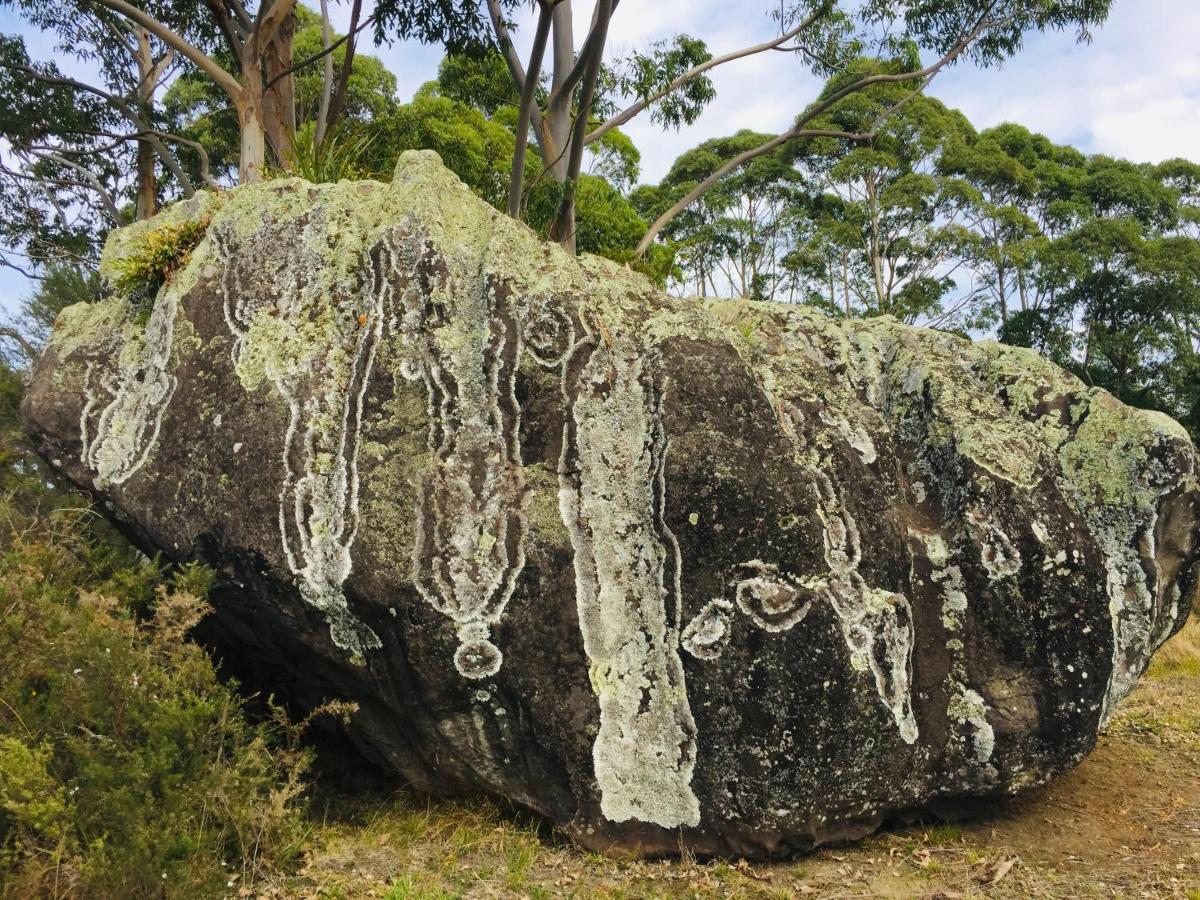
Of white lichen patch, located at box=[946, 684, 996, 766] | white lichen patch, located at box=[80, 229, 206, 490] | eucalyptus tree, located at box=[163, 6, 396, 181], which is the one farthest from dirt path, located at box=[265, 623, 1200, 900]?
eucalyptus tree, located at box=[163, 6, 396, 181]

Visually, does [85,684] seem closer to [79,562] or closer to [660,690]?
[79,562]

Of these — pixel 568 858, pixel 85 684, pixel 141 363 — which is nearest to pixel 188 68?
pixel 141 363

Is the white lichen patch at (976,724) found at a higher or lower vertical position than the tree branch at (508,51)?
lower

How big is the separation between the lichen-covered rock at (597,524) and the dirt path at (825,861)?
0.16 meters

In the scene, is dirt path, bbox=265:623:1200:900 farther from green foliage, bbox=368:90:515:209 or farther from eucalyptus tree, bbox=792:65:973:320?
eucalyptus tree, bbox=792:65:973:320

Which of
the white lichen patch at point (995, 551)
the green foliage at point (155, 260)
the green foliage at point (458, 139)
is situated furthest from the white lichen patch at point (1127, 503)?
the green foliage at point (458, 139)

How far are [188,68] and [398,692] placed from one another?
1632cm

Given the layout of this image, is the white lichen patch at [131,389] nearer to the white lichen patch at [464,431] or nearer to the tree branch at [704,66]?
the white lichen patch at [464,431]

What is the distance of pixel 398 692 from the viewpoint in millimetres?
4387

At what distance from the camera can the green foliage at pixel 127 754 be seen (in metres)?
3.53

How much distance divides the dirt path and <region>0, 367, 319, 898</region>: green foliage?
33 centimetres

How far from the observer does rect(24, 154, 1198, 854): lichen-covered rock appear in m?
4.30

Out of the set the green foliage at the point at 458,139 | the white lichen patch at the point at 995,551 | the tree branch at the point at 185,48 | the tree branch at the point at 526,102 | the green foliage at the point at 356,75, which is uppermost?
the green foliage at the point at 356,75

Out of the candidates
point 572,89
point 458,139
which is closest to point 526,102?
point 572,89
